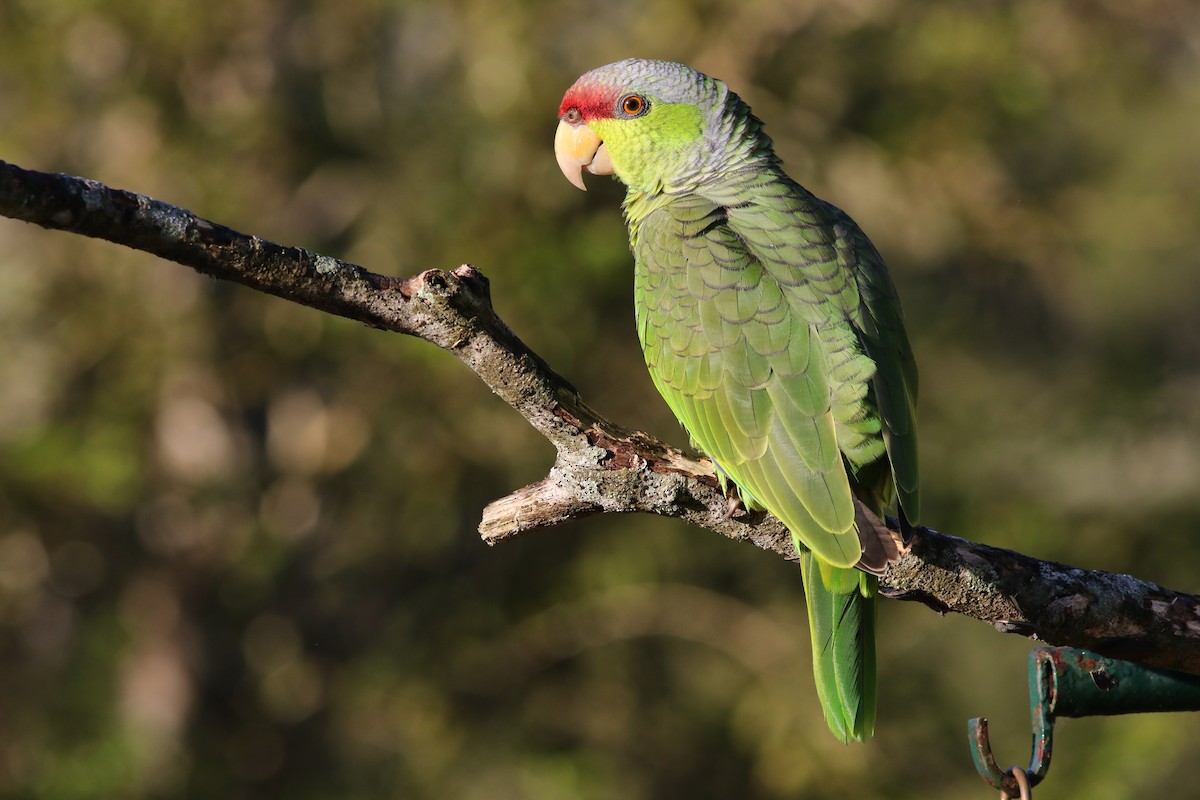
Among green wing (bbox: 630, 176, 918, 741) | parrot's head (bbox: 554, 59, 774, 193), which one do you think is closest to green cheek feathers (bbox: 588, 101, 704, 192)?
parrot's head (bbox: 554, 59, 774, 193)

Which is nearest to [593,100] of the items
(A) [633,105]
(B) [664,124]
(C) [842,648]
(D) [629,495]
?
(A) [633,105]

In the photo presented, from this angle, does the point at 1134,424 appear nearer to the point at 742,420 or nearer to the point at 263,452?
the point at 742,420

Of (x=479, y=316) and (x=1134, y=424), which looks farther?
(x=1134, y=424)

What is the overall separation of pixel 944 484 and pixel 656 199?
11.4ft

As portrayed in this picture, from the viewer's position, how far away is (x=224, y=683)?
5.85m

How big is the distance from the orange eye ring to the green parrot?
0.04 metres

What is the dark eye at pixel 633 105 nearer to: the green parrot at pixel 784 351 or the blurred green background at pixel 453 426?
the green parrot at pixel 784 351

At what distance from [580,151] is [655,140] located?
0.27 m

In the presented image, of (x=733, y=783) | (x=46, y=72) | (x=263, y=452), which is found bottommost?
(x=733, y=783)

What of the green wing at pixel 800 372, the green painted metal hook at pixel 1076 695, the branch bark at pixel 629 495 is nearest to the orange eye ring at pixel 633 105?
the green wing at pixel 800 372

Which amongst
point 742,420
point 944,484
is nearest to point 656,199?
point 742,420

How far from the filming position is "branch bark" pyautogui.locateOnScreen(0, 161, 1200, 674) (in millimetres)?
1724

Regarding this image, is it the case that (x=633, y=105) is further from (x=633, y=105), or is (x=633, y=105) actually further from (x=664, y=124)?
(x=664, y=124)

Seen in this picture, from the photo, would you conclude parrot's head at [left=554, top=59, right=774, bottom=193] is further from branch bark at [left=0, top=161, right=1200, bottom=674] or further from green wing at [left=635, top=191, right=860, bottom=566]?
branch bark at [left=0, top=161, right=1200, bottom=674]
